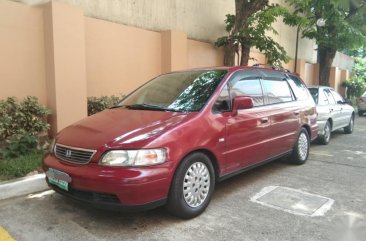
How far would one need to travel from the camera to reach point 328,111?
329 inches

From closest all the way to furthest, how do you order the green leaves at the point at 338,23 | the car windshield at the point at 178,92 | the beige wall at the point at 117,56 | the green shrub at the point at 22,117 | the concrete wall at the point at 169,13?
the car windshield at the point at 178,92
the green shrub at the point at 22,117
the beige wall at the point at 117,56
the concrete wall at the point at 169,13
the green leaves at the point at 338,23

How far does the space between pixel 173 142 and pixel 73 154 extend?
1047 millimetres

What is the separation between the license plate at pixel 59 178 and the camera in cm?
358

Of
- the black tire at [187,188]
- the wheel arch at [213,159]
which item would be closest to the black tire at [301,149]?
the wheel arch at [213,159]

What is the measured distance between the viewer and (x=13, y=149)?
18.4 feet

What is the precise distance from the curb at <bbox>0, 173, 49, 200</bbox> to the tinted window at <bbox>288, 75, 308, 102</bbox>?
4266 mm

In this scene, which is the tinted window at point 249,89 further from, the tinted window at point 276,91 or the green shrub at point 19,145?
the green shrub at point 19,145

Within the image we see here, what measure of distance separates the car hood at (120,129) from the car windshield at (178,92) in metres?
0.22

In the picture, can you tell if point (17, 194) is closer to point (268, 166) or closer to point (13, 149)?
point (13, 149)

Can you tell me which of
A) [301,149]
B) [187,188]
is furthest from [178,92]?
[301,149]

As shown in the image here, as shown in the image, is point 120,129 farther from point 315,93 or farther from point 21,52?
point 315,93

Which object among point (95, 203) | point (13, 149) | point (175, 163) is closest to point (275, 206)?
point (175, 163)

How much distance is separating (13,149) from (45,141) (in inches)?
34.2

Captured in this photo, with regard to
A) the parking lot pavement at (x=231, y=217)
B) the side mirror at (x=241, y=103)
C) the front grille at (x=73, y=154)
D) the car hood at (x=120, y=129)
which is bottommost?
the parking lot pavement at (x=231, y=217)
